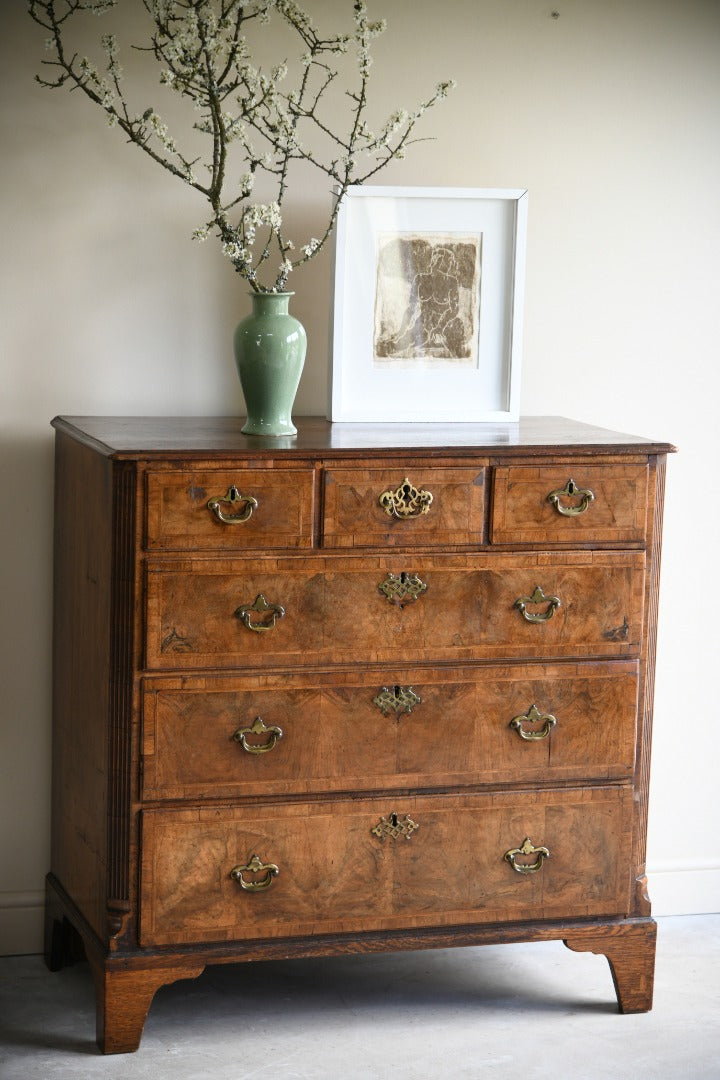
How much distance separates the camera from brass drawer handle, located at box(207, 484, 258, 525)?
2539mm

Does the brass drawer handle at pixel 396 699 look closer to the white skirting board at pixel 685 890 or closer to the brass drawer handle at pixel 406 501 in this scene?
the brass drawer handle at pixel 406 501

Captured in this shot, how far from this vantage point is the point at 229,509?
2561 mm

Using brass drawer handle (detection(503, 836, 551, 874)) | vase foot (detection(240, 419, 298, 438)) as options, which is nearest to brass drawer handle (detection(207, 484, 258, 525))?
vase foot (detection(240, 419, 298, 438))

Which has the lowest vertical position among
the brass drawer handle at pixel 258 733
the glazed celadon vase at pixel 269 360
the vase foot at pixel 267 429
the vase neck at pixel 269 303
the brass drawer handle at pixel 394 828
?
the brass drawer handle at pixel 394 828

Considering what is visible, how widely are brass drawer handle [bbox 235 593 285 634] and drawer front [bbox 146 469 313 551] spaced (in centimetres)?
10

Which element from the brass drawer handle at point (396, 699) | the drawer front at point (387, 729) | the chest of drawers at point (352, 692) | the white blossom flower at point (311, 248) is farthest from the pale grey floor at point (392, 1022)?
the white blossom flower at point (311, 248)

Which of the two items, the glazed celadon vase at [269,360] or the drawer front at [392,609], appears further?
the glazed celadon vase at [269,360]

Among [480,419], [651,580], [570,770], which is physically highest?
[480,419]

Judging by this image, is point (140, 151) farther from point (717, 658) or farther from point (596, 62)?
point (717, 658)

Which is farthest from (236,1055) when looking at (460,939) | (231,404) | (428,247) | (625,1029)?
(428,247)

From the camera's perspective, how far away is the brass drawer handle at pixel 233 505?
100.0 inches

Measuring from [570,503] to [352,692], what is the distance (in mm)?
551

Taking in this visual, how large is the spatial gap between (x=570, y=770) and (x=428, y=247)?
1144 millimetres

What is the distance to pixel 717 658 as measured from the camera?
348 cm
